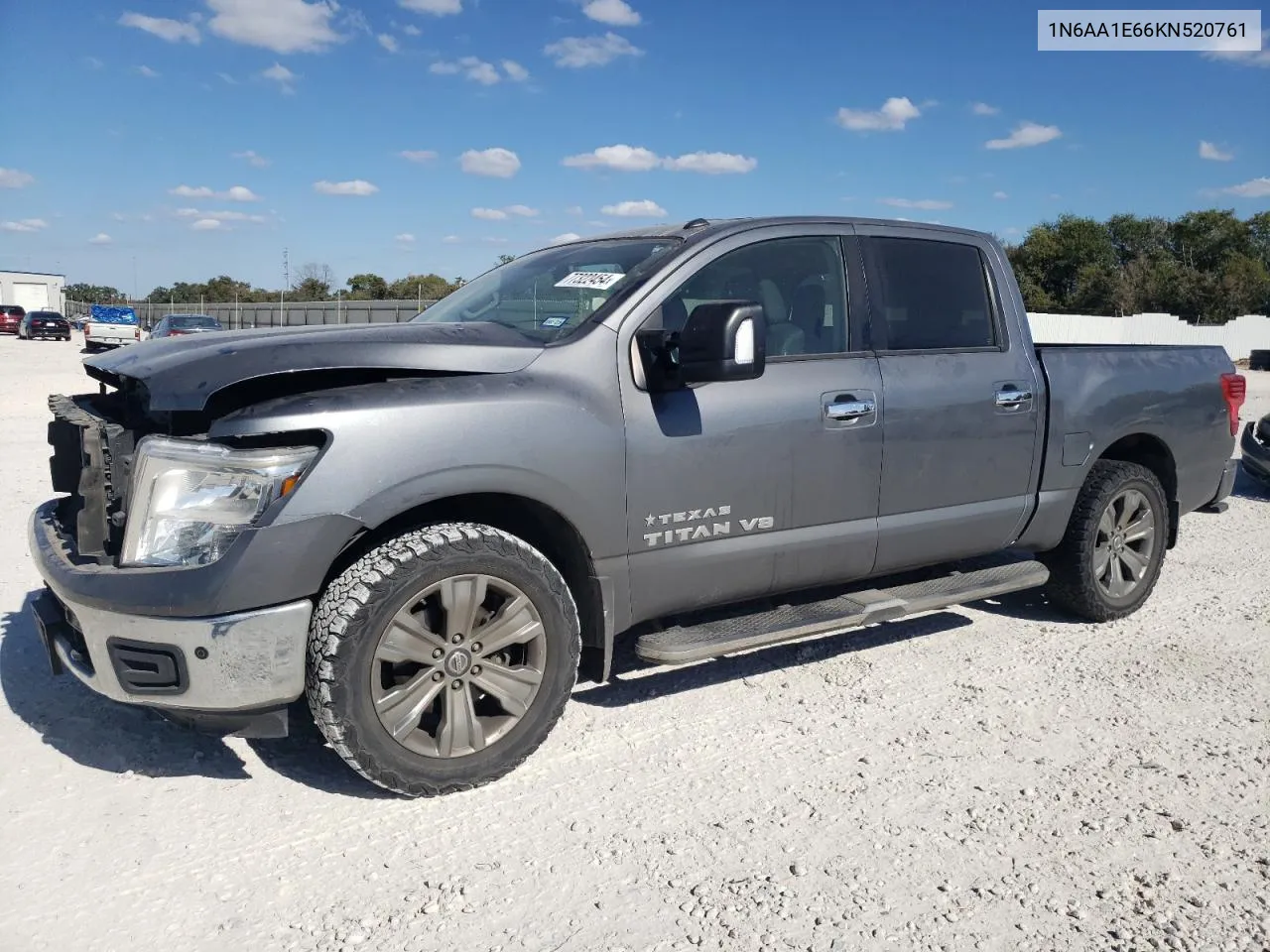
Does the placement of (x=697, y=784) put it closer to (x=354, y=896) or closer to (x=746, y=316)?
(x=354, y=896)

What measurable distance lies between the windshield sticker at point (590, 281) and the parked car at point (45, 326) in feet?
151

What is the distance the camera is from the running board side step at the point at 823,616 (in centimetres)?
358

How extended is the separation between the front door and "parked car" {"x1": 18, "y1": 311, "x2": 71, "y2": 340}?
4654cm

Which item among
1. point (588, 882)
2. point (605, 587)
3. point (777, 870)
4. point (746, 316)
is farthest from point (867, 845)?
point (746, 316)

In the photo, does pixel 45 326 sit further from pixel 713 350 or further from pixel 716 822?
pixel 716 822

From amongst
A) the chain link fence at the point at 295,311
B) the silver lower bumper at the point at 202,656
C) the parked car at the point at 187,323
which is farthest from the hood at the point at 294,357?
the parked car at the point at 187,323

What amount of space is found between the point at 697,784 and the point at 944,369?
211 centimetres

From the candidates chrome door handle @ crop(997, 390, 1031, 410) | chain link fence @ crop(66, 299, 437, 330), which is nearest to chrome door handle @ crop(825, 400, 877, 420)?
chrome door handle @ crop(997, 390, 1031, 410)

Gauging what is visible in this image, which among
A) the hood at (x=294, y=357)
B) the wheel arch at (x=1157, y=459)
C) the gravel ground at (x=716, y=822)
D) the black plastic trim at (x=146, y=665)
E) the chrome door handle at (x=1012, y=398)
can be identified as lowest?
the gravel ground at (x=716, y=822)

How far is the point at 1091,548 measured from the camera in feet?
16.2

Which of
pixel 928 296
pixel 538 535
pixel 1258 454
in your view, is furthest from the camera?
pixel 1258 454

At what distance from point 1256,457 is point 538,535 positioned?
7.94 metres

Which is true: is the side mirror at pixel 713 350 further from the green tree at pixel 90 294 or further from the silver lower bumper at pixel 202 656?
the green tree at pixel 90 294

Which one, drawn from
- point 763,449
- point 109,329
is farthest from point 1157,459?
point 109,329
